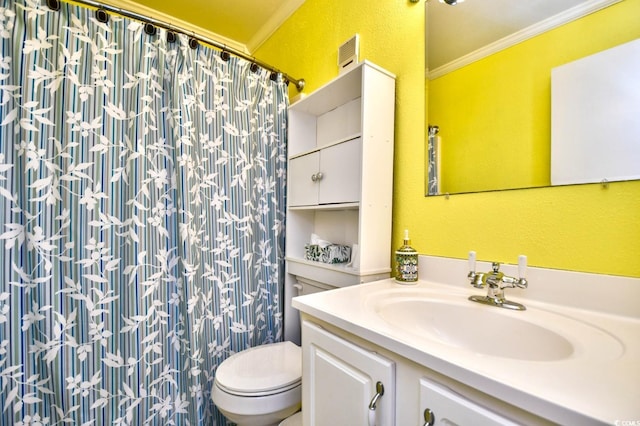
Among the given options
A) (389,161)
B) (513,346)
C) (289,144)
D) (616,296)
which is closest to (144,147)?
(289,144)

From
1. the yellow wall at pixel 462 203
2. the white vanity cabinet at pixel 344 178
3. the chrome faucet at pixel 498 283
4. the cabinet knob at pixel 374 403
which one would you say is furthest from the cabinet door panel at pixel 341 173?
the cabinet knob at pixel 374 403

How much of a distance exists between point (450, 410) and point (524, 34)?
1.05 meters

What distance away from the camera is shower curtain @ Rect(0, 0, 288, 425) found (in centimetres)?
101

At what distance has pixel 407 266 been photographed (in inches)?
40.0

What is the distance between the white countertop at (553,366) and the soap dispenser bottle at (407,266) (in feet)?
0.95

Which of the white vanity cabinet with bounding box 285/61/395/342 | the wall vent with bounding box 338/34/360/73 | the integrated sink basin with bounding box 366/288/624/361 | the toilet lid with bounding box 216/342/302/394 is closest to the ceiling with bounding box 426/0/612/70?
the white vanity cabinet with bounding box 285/61/395/342

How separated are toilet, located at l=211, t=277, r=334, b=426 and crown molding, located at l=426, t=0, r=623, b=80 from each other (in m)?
1.31

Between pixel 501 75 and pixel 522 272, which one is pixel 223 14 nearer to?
pixel 501 75

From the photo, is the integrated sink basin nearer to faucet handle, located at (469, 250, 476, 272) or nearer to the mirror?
faucet handle, located at (469, 250, 476, 272)

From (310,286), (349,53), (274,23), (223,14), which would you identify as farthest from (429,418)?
(223,14)

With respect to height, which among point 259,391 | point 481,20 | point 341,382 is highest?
point 481,20

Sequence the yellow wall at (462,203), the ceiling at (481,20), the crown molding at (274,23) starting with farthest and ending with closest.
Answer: the crown molding at (274,23), the ceiling at (481,20), the yellow wall at (462,203)

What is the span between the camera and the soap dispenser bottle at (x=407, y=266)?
3.33 feet

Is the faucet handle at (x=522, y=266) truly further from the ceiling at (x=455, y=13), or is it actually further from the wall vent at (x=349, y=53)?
the wall vent at (x=349, y=53)
